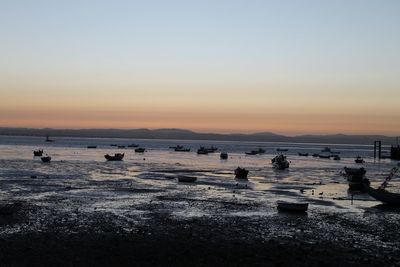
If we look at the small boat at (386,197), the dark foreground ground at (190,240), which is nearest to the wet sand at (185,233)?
the dark foreground ground at (190,240)

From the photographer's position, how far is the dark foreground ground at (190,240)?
1834 centimetres

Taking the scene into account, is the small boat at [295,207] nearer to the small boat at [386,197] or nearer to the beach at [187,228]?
the beach at [187,228]

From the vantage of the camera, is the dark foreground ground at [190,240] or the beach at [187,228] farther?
the beach at [187,228]

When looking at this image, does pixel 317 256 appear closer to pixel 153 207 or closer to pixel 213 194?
pixel 153 207

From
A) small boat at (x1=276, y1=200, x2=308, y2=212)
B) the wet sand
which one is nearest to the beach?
the wet sand

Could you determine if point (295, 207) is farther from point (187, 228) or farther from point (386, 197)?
point (386, 197)

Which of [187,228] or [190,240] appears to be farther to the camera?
[187,228]

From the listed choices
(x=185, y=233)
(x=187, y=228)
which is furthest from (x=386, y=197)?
(x=185, y=233)

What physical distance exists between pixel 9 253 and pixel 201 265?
275 inches

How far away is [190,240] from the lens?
2169 cm

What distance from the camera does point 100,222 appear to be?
2558 centimetres

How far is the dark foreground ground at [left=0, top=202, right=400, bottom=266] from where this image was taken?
18.3m

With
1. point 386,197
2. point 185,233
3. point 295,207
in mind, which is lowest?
point 185,233

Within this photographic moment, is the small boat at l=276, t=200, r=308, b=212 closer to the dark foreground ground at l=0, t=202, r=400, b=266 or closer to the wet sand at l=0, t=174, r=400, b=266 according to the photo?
the wet sand at l=0, t=174, r=400, b=266
